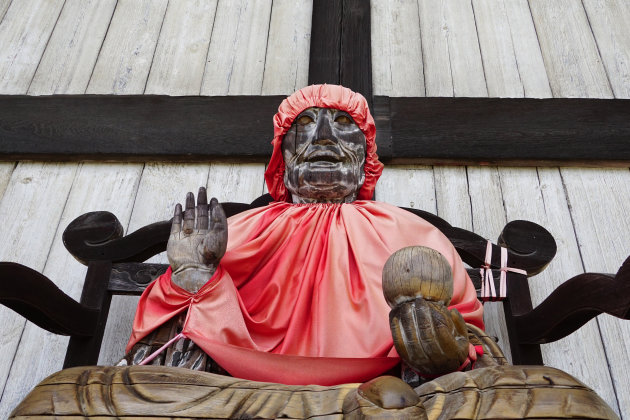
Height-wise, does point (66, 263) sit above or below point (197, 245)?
above

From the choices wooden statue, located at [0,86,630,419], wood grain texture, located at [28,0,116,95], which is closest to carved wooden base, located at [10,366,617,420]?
wooden statue, located at [0,86,630,419]

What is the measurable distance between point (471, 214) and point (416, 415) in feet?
5.39

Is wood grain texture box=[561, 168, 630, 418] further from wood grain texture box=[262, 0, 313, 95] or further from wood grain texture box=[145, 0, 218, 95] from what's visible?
wood grain texture box=[145, 0, 218, 95]

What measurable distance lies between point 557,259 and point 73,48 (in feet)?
6.74

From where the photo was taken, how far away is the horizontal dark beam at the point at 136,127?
2.86 metres

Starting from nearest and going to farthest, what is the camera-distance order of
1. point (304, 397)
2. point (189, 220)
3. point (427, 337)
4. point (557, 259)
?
point (304, 397)
point (427, 337)
point (189, 220)
point (557, 259)

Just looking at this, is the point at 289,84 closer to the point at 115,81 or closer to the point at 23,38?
the point at 115,81

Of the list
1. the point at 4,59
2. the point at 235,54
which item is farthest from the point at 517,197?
the point at 4,59

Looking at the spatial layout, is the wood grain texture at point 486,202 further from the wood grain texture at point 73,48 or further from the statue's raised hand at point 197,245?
the wood grain texture at point 73,48

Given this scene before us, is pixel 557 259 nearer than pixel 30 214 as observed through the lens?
Yes

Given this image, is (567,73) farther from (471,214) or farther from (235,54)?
(235,54)

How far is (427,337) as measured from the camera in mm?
1398

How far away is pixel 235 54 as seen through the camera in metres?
3.21

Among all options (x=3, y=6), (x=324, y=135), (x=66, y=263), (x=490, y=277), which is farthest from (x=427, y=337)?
(x=3, y=6)
